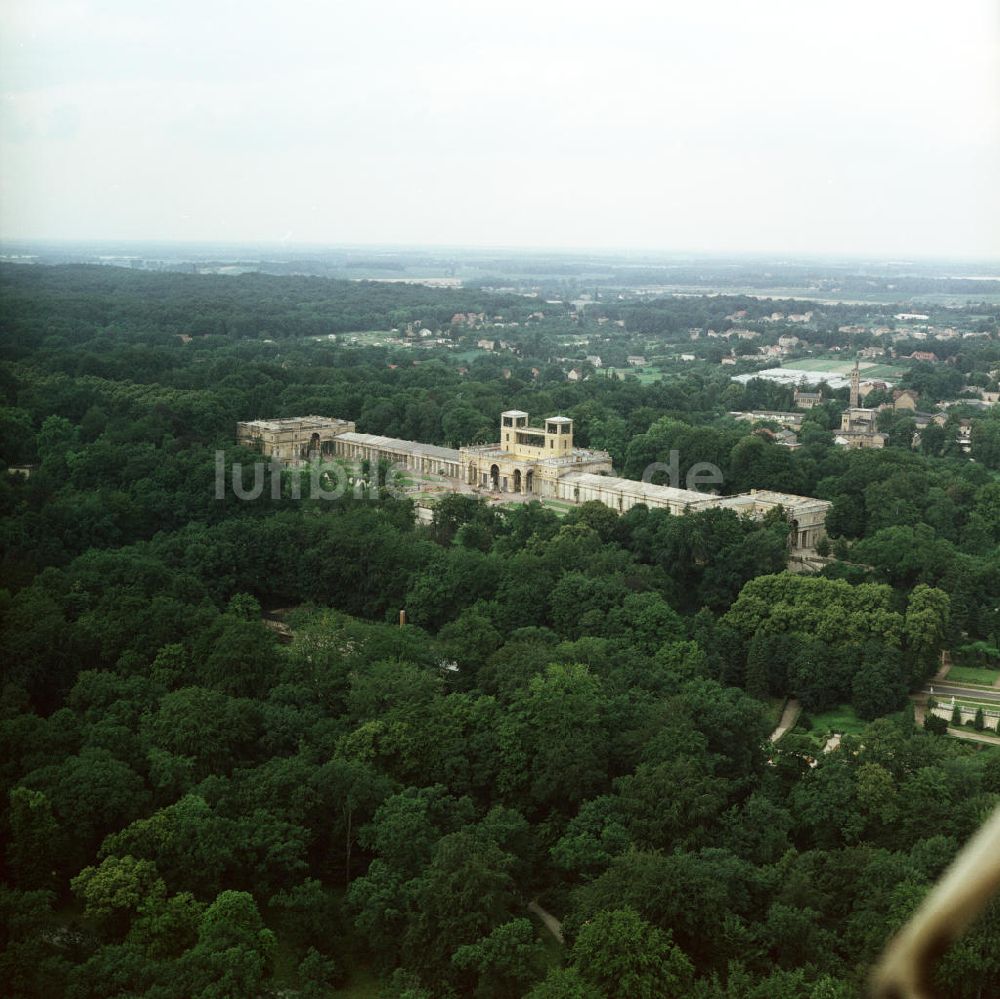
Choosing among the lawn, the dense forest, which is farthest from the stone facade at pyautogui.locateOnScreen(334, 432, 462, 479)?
the lawn

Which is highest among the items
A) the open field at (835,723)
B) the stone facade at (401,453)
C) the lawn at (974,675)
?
the stone facade at (401,453)

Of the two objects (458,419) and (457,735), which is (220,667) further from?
(458,419)

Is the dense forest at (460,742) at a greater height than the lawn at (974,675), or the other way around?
the dense forest at (460,742)

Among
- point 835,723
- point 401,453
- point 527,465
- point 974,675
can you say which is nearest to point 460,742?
point 835,723

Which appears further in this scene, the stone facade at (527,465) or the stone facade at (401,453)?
the stone facade at (401,453)

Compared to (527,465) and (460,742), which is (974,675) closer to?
(460,742)

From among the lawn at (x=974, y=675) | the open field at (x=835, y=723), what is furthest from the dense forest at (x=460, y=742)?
the lawn at (x=974, y=675)

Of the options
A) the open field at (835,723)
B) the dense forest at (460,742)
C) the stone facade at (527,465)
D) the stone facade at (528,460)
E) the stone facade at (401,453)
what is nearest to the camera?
the dense forest at (460,742)

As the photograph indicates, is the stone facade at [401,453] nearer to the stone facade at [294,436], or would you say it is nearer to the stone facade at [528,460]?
the stone facade at [294,436]
